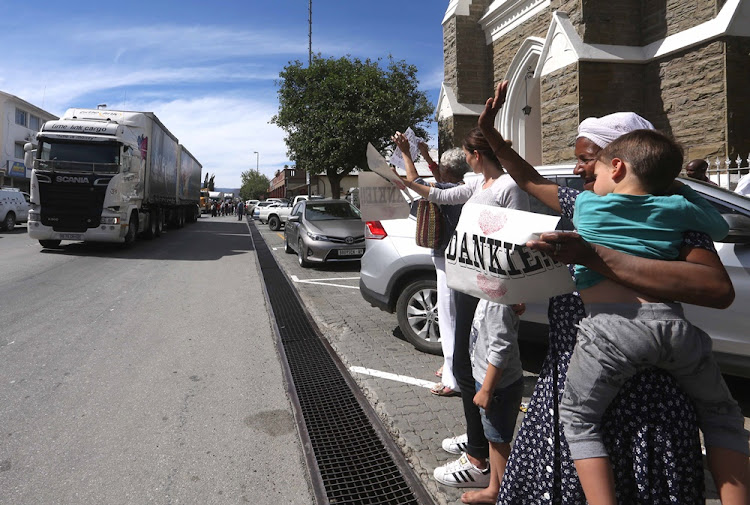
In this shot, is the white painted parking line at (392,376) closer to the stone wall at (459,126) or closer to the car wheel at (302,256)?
the car wheel at (302,256)

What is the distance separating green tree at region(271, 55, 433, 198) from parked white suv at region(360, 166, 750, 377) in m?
16.9

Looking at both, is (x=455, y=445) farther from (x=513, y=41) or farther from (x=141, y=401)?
(x=513, y=41)

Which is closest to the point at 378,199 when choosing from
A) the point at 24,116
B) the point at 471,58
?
the point at 471,58

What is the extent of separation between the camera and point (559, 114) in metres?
9.83

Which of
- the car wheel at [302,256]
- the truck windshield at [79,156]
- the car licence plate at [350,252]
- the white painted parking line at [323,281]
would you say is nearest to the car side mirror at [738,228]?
the white painted parking line at [323,281]

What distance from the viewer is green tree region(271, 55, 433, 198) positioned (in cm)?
2208

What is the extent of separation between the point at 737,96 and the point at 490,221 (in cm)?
882

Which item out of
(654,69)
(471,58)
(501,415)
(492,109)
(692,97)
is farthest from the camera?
(471,58)

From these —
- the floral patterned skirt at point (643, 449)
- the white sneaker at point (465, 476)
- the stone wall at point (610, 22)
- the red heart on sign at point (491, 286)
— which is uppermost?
the stone wall at point (610, 22)

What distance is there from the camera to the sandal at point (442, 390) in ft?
12.6

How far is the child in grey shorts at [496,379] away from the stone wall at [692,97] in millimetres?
8148

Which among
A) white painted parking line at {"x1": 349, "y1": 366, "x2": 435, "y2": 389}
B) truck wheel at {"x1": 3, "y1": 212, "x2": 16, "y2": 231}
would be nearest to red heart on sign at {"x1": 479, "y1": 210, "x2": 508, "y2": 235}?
white painted parking line at {"x1": 349, "y1": 366, "x2": 435, "y2": 389}

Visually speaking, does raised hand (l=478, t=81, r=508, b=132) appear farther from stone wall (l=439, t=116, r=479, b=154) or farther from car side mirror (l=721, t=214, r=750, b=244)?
stone wall (l=439, t=116, r=479, b=154)

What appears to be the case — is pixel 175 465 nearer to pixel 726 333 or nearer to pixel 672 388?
pixel 672 388
